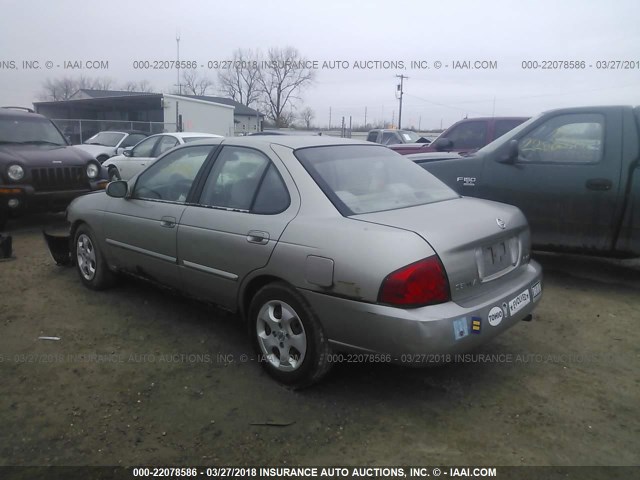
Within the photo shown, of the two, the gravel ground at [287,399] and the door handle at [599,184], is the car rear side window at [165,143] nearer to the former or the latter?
the gravel ground at [287,399]

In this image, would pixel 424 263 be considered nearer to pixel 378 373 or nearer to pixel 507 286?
pixel 507 286

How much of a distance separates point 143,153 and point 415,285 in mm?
10258

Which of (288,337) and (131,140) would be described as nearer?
(288,337)

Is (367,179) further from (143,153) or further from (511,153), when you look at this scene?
(143,153)

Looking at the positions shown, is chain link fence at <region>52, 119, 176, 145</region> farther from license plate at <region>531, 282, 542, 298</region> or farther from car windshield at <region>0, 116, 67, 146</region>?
license plate at <region>531, 282, 542, 298</region>

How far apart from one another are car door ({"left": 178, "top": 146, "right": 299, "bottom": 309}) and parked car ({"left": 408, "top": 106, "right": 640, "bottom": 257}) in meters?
2.96

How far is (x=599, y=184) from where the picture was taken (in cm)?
487

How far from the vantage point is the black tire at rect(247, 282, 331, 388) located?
2.90 metres

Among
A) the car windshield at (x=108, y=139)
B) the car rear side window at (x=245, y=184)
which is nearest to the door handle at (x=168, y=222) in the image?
the car rear side window at (x=245, y=184)

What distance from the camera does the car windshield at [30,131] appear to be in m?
8.03

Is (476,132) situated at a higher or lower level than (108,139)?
higher

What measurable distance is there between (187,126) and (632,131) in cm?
2892

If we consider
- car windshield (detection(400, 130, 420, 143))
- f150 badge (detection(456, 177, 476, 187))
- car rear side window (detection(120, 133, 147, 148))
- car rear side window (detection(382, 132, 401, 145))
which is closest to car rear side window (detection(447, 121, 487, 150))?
f150 badge (detection(456, 177, 476, 187))

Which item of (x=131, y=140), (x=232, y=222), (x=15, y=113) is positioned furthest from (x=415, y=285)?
(x=131, y=140)
